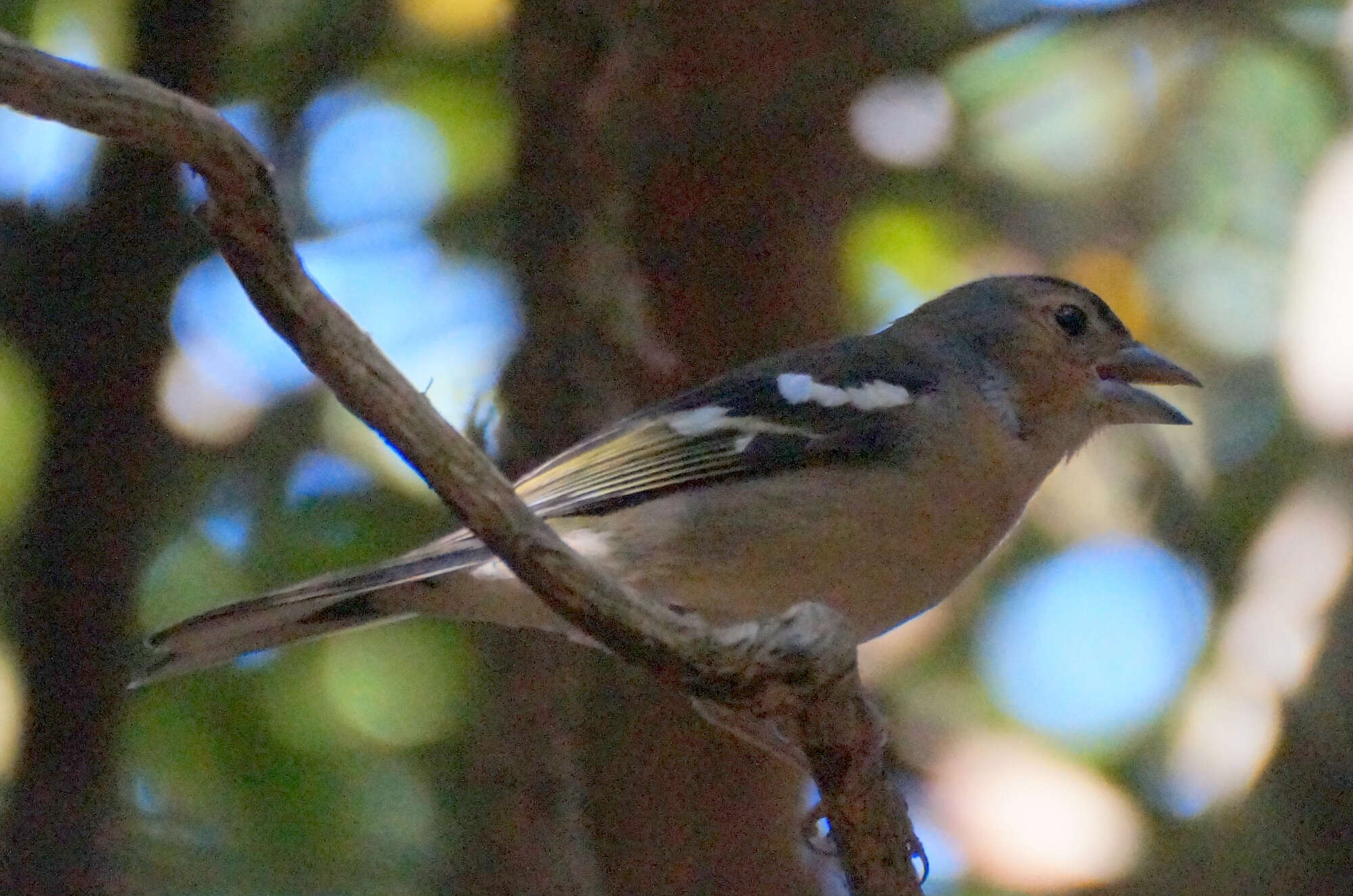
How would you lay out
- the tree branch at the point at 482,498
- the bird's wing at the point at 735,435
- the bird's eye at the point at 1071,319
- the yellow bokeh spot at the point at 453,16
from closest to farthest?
the tree branch at the point at 482,498 → the bird's wing at the point at 735,435 → the bird's eye at the point at 1071,319 → the yellow bokeh spot at the point at 453,16

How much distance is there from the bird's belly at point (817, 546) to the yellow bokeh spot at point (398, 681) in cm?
187

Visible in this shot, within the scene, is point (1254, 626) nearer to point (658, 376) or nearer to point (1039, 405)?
point (1039, 405)

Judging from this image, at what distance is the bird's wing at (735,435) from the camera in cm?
422

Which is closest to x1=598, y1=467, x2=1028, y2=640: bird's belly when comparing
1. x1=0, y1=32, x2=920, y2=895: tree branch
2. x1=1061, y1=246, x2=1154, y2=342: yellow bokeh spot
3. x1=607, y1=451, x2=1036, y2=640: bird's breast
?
x1=607, y1=451, x2=1036, y2=640: bird's breast

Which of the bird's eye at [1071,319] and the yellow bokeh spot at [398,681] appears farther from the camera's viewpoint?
the yellow bokeh spot at [398,681]

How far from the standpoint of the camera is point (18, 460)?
17.0 ft

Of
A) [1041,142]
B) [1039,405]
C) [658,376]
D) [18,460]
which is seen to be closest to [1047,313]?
[1039,405]

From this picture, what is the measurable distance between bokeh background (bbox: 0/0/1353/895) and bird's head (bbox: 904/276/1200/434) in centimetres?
89

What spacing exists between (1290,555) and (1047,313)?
1.38m

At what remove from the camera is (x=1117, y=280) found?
6.87 meters

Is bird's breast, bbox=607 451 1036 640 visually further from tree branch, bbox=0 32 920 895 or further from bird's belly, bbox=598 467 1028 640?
tree branch, bbox=0 32 920 895

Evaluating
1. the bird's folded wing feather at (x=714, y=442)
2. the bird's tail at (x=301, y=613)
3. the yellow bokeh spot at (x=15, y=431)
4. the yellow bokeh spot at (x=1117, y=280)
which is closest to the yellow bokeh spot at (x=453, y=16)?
the yellow bokeh spot at (x=15, y=431)

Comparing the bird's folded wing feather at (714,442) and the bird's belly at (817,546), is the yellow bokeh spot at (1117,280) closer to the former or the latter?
the bird's folded wing feather at (714,442)

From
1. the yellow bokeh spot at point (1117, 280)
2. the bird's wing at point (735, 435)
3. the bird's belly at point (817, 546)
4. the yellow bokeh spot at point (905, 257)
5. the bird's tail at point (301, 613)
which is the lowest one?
the bird's belly at point (817, 546)
